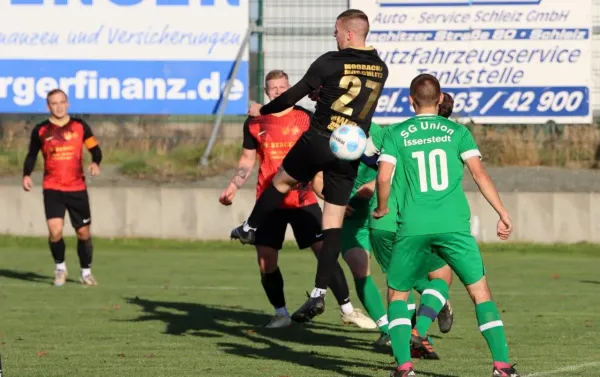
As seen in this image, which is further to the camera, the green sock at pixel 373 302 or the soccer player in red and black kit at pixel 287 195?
the soccer player in red and black kit at pixel 287 195

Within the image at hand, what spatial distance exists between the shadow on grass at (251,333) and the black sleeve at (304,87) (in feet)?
5.98

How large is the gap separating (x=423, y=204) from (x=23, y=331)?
15.6 feet

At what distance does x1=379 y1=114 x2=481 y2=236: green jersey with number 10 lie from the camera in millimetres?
8250

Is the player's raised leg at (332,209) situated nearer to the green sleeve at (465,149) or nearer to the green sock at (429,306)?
the green sock at (429,306)

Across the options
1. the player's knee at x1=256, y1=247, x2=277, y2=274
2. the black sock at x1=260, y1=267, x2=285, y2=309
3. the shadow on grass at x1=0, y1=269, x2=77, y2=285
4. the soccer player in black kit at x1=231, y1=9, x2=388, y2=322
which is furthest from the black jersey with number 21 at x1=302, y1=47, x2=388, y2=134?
the shadow on grass at x1=0, y1=269, x2=77, y2=285

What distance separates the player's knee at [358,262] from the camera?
10.8m

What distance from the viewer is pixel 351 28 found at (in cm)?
985

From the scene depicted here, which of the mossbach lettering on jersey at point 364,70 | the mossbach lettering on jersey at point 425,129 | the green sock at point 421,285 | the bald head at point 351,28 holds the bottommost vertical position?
the green sock at point 421,285

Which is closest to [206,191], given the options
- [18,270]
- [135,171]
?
[135,171]

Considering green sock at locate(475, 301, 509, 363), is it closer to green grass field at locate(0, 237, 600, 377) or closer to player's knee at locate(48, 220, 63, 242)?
green grass field at locate(0, 237, 600, 377)

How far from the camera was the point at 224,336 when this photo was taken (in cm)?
1152

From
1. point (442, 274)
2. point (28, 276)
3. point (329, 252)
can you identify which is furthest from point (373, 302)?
point (28, 276)

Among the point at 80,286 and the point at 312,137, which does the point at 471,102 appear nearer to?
the point at 80,286

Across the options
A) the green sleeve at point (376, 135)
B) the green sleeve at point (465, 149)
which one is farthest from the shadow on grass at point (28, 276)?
the green sleeve at point (465, 149)
